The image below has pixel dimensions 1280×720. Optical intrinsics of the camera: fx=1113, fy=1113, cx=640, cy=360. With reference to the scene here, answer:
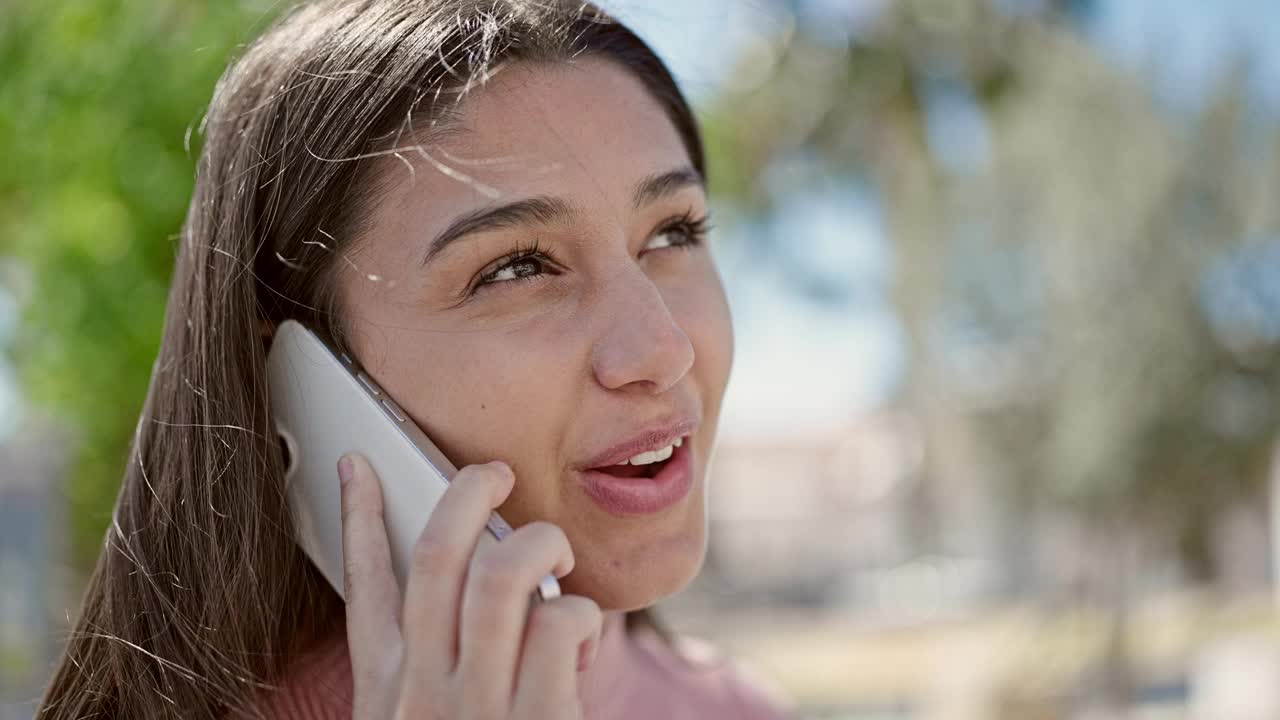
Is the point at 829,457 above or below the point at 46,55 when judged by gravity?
above

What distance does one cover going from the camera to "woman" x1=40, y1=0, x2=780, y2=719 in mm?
1238

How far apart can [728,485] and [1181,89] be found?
827 inches

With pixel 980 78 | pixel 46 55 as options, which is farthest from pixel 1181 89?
pixel 46 55

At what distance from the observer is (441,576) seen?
1.09m

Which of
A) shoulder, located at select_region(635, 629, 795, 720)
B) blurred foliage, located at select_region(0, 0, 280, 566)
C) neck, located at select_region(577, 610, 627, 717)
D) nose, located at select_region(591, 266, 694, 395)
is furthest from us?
blurred foliage, located at select_region(0, 0, 280, 566)

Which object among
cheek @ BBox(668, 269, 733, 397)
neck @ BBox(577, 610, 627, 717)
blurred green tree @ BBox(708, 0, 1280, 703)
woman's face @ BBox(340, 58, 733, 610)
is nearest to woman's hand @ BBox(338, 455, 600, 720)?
woman's face @ BBox(340, 58, 733, 610)

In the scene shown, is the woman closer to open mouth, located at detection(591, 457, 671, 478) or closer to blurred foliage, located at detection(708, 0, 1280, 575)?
open mouth, located at detection(591, 457, 671, 478)

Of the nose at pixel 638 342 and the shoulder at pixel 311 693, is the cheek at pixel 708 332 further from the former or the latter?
the shoulder at pixel 311 693

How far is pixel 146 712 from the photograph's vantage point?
1.31 meters

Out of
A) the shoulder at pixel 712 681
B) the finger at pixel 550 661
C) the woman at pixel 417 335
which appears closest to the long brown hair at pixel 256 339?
the woman at pixel 417 335

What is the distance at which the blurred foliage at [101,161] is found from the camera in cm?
386

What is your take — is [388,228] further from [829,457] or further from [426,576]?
[829,457]

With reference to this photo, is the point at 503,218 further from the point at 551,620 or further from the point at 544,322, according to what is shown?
the point at 551,620

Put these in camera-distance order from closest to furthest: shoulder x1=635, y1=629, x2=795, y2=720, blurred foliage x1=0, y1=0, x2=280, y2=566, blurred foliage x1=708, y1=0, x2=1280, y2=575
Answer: shoulder x1=635, y1=629, x2=795, y2=720
blurred foliage x1=0, y1=0, x2=280, y2=566
blurred foliage x1=708, y1=0, x2=1280, y2=575
